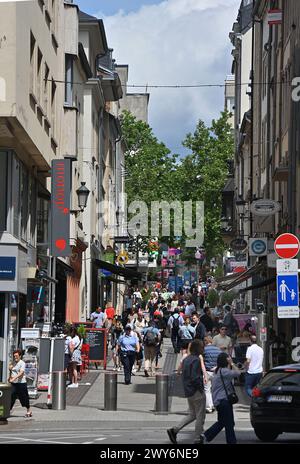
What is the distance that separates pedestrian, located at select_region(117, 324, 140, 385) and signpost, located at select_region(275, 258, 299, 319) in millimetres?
11036

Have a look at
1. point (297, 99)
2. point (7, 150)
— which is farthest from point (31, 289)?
point (297, 99)

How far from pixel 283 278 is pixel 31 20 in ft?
37.5

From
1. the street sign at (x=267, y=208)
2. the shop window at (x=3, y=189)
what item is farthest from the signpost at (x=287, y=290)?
the street sign at (x=267, y=208)

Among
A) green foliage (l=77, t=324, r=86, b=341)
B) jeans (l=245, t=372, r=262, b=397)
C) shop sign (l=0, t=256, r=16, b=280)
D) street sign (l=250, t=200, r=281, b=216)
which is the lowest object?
jeans (l=245, t=372, r=262, b=397)

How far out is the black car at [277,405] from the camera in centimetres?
2069

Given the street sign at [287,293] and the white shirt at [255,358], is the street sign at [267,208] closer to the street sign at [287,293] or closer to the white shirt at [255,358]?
the white shirt at [255,358]

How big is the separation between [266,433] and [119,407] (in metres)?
9.04

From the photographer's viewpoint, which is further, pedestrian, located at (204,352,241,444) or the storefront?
the storefront

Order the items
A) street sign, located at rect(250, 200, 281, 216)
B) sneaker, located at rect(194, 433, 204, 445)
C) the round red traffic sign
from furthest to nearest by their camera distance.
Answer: street sign, located at rect(250, 200, 281, 216), the round red traffic sign, sneaker, located at rect(194, 433, 204, 445)

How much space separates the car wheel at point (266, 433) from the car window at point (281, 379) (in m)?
0.79

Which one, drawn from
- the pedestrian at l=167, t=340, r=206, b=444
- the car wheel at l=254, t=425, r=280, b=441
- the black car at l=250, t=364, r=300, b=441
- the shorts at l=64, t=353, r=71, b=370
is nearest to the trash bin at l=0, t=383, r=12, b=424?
the pedestrian at l=167, t=340, r=206, b=444

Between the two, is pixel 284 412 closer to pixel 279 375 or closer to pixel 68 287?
pixel 279 375

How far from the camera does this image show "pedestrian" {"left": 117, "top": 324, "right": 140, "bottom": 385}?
116 feet

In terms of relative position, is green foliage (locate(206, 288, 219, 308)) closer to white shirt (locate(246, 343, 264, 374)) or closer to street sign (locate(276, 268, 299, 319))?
white shirt (locate(246, 343, 264, 374))
